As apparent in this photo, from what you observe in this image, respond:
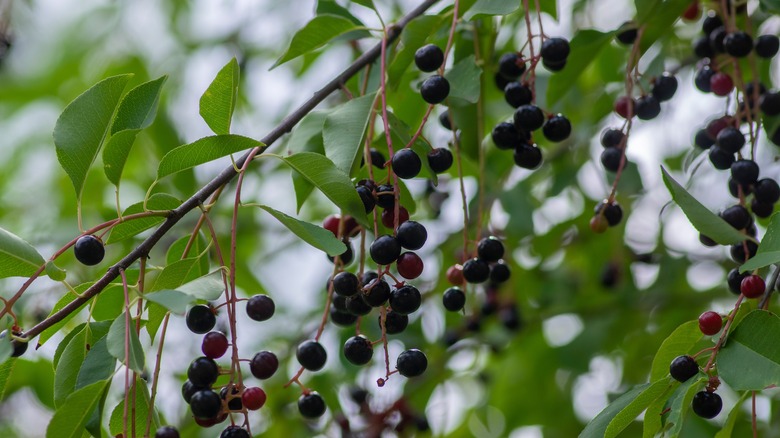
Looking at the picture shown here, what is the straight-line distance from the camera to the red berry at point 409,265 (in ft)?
3.84

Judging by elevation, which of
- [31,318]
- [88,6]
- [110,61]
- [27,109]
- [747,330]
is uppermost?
[88,6]

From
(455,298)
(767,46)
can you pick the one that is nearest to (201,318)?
(455,298)

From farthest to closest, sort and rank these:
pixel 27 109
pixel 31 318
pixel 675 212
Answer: pixel 27 109
pixel 675 212
pixel 31 318

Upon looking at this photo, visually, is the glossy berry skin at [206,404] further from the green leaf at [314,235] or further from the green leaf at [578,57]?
the green leaf at [578,57]

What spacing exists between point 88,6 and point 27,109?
0.49m

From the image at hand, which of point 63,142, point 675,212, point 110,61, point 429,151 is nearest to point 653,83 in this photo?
point 429,151

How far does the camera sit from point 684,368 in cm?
107

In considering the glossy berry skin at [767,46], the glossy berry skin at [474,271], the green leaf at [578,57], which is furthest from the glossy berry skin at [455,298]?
the glossy berry skin at [767,46]

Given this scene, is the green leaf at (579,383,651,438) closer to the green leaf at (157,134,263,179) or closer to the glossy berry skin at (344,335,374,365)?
the glossy berry skin at (344,335,374,365)

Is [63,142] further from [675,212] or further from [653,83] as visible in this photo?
[675,212]

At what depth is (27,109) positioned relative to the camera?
3.49 metres

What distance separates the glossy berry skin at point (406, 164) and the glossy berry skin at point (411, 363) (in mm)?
250

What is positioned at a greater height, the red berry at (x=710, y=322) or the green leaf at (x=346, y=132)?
the green leaf at (x=346, y=132)

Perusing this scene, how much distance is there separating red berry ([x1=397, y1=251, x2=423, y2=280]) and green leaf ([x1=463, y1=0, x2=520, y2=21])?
13.2 inches
